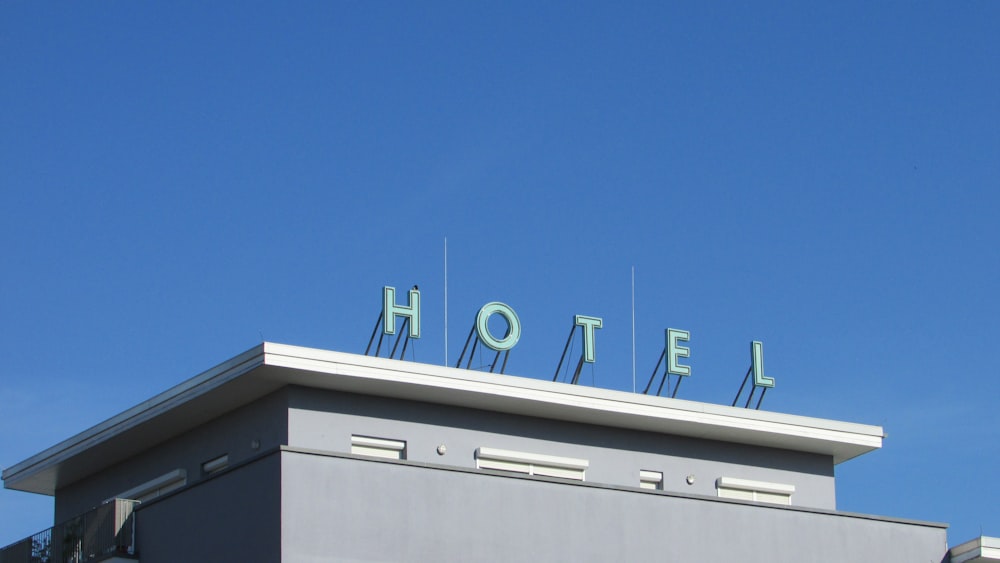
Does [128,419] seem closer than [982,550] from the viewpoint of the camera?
No

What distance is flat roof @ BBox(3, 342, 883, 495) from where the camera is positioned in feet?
125

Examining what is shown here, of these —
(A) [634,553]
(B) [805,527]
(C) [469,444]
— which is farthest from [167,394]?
(B) [805,527]

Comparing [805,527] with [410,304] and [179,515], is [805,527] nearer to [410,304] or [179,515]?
[410,304]

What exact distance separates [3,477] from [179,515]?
11.8m

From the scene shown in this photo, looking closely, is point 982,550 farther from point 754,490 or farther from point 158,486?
point 158,486

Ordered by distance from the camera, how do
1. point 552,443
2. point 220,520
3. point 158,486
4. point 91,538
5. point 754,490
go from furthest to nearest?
point 754,490 → point 158,486 → point 552,443 → point 91,538 → point 220,520

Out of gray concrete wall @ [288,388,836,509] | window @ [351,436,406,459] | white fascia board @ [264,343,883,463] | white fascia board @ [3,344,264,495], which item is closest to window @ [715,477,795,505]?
gray concrete wall @ [288,388,836,509]

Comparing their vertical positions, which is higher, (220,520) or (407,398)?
(407,398)

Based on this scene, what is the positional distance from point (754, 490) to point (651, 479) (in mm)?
2716

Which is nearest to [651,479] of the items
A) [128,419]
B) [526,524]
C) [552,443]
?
[552,443]

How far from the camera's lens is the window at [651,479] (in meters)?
42.3

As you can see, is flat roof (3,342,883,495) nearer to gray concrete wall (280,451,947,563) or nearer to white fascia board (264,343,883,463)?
white fascia board (264,343,883,463)

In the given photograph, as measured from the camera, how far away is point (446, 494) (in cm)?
3544

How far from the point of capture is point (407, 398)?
131 feet
